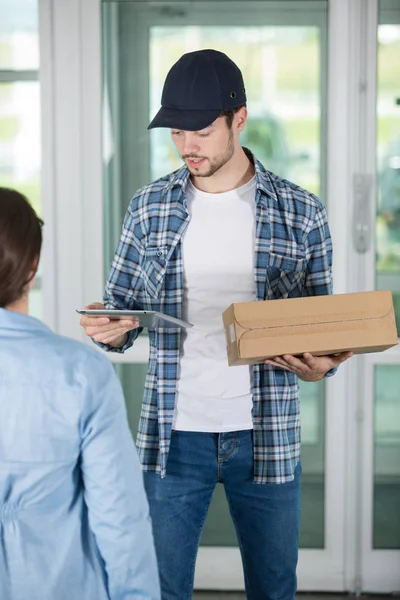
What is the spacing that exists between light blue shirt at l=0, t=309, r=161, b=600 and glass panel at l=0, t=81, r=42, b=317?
1.77m

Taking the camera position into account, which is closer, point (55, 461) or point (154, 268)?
point (55, 461)

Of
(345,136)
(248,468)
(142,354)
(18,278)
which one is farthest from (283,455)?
(345,136)

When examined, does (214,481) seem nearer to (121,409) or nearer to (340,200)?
(121,409)

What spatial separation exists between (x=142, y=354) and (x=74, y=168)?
2.18 ft

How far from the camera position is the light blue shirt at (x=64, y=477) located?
3.98 ft

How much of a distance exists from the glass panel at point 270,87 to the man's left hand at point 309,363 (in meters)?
1.22

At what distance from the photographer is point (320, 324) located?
1.72m

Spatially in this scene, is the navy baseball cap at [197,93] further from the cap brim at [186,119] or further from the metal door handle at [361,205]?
the metal door handle at [361,205]

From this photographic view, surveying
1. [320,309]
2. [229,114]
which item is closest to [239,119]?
[229,114]

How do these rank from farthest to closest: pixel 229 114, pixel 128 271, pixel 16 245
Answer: pixel 128 271 → pixel 229 114 → pixel 16 245

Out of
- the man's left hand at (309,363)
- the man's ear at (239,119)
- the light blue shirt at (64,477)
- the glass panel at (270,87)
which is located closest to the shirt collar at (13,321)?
the light blue shirt at (64,477)

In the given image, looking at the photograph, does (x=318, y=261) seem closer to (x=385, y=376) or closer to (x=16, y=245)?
(x=16, y=245)

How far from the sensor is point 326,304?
1724 millimetres

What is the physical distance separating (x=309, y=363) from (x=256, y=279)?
0.84ft
